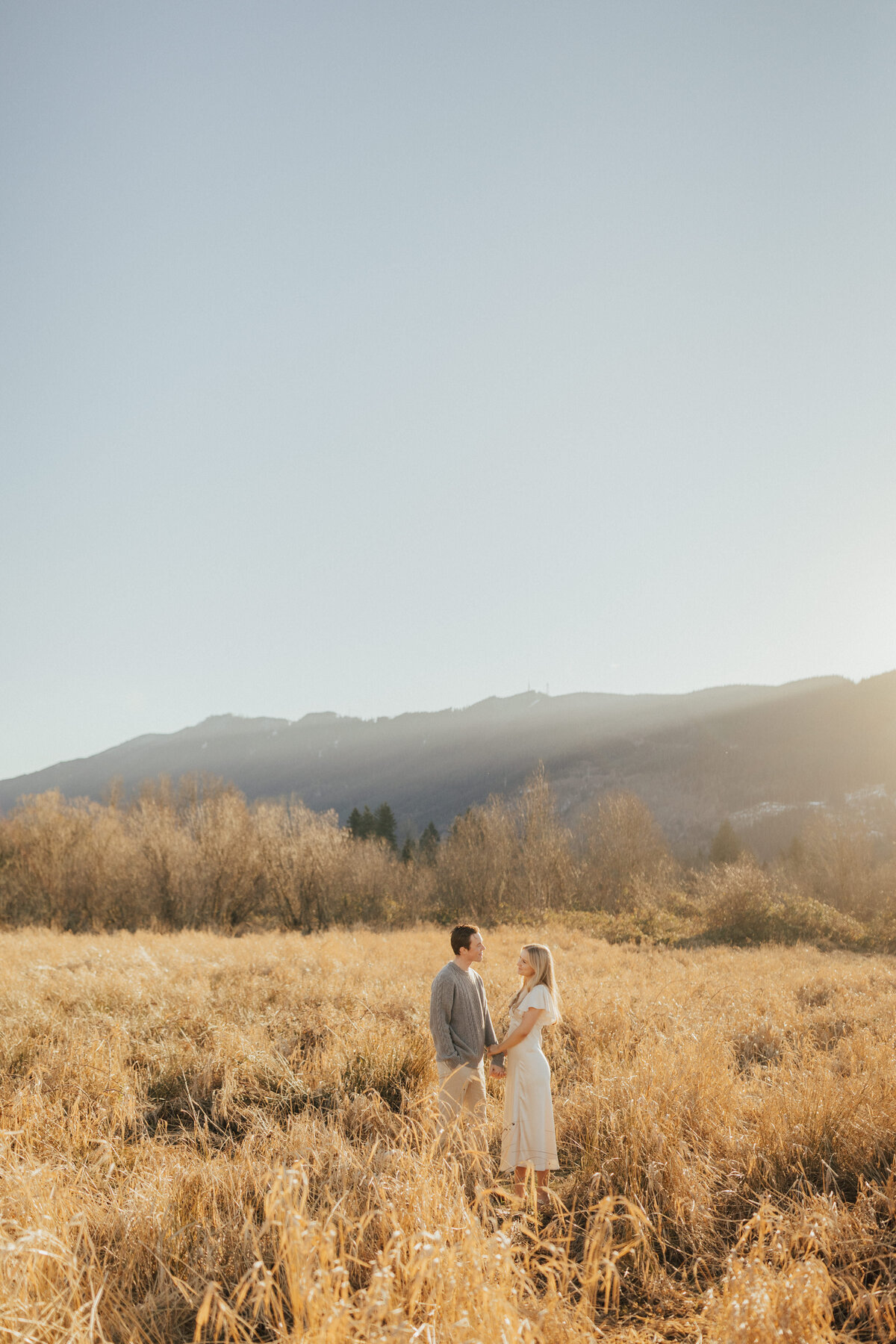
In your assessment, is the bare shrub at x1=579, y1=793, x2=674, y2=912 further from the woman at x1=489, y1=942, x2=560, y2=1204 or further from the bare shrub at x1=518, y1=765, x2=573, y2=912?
the woman at x1=489, y1=942, x2=560, y2=1204

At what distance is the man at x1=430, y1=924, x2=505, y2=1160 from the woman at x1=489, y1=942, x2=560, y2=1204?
0.69 ft

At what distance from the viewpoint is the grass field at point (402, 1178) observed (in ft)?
8.97

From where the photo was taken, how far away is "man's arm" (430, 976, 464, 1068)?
17.0 ft

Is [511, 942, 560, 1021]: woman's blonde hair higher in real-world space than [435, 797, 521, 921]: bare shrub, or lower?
higher

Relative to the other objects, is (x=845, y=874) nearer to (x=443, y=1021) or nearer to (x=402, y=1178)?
(x=443, y=1021)

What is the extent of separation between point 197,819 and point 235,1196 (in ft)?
117

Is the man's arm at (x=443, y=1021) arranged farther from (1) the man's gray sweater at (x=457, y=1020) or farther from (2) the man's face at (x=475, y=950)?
(2) the man's face at (x=475, y=950)

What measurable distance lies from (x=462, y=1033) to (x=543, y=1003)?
76 centimetres

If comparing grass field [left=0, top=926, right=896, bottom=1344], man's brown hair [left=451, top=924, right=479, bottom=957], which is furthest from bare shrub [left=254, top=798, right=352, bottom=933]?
man's brown hair [left=451, top=924, right=479, bottom=957]

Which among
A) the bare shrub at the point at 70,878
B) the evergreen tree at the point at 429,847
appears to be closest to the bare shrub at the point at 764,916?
the evergreen tree at the point at 429,847

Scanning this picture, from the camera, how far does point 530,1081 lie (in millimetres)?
4812

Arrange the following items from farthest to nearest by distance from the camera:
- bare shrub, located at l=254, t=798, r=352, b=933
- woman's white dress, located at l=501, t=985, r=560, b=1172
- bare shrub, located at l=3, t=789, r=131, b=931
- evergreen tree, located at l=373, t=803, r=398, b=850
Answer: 1. evergreen tree, located at l=373, t=803, r=398, b=850
2. bare shrub, located at l=254, t=798, r=352, b=933
3. bare shrub, located at l=3, t=789, r=131, b=931
4. woman's white dress, located at l=501, t=985, r=560, b=1172

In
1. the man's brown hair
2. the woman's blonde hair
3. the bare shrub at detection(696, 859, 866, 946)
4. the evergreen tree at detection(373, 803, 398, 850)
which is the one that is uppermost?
the man's brown hair

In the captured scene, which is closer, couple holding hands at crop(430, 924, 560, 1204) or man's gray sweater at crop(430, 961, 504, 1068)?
couple holding hands at crop(430, 924, 560, 1204)
